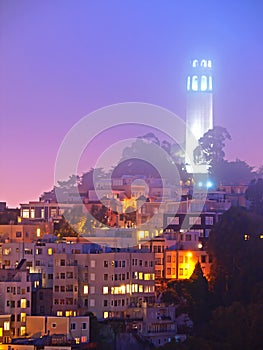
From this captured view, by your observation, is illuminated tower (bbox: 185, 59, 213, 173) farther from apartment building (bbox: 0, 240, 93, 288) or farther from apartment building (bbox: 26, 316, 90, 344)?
apartment building (bbox: 26, 316, 90, 344)

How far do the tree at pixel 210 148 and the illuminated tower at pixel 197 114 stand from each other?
147 millimetres

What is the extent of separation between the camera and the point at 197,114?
32.7 m

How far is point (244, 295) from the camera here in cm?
2006

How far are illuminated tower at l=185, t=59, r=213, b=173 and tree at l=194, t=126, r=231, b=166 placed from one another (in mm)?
147

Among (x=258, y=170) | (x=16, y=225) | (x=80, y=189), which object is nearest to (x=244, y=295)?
(x=16, y=225)

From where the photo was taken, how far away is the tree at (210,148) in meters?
31.8

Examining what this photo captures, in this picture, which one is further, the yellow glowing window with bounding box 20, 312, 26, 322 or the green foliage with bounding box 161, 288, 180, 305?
the green foliage with bounding box 161, 288, 180, 305

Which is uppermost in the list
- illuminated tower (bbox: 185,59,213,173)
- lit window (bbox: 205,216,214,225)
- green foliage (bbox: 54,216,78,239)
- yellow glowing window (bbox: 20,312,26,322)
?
illuminated tower (bbox: 185,59,213,173)

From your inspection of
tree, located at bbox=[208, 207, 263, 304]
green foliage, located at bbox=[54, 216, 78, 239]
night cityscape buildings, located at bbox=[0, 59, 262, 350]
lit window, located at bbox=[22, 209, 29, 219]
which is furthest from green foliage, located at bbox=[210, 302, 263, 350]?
lit window, located at bbox=[22, 209, 29, 219]

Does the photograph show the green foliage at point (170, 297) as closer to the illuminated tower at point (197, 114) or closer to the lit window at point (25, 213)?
the lit window at point (25, 213)

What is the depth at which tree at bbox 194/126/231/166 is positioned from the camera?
31781 millimetres

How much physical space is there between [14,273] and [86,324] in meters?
1.67

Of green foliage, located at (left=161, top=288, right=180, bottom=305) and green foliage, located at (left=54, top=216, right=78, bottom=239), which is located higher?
green foliage, located at (left=54, top=216, right=78, bottom=239)

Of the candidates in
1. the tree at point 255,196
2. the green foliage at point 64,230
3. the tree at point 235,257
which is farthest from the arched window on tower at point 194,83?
the tree at point 235,257
